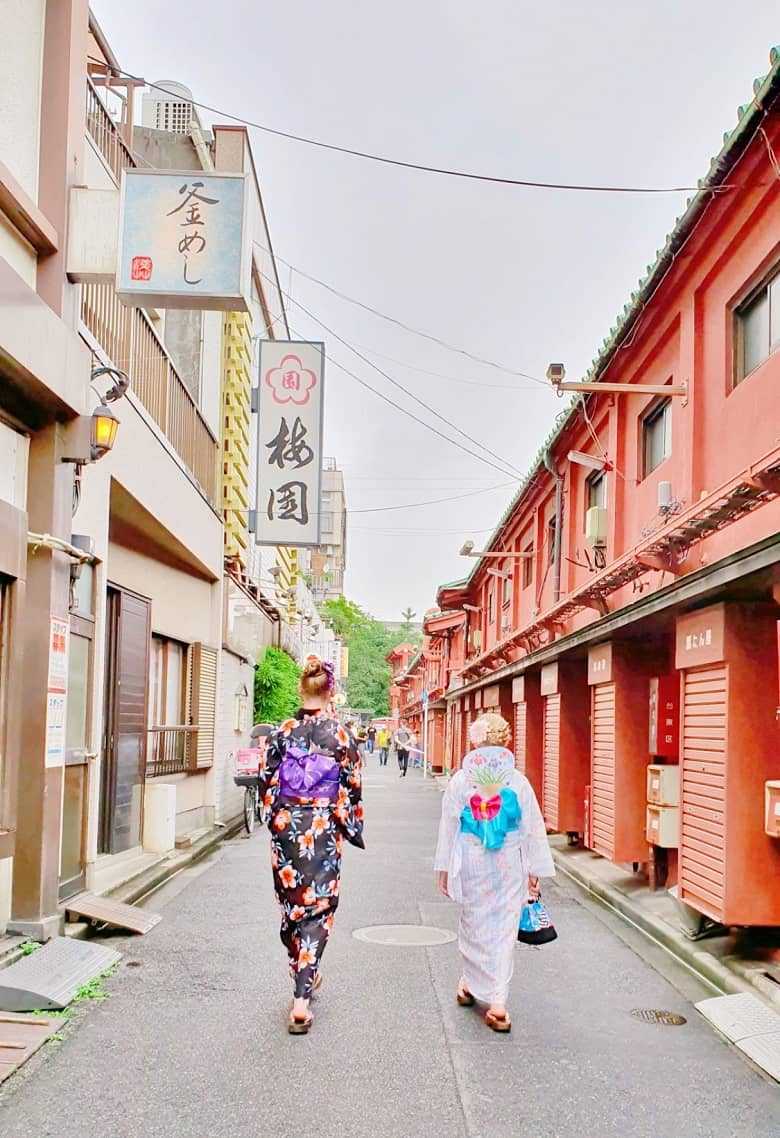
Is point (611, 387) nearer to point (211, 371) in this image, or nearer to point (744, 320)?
point (744, 320)

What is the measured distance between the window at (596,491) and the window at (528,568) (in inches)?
212

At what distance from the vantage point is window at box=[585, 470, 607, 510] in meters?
15.5

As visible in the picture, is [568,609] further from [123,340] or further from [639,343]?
[123,340]

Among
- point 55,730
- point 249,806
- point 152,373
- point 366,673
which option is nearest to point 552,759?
point 249,806

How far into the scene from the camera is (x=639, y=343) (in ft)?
41.4

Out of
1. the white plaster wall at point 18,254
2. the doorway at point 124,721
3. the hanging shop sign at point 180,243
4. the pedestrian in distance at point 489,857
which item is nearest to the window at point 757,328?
the hanging shop sign at point 180,243

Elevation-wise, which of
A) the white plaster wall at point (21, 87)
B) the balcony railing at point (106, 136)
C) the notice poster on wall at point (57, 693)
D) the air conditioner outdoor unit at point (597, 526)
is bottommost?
the notice poster on wall at point (57, 693)

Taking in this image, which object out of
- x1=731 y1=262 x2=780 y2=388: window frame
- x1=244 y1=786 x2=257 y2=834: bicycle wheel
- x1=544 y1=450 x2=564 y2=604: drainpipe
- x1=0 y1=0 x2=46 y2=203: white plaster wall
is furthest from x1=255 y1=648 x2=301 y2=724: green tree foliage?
x1=0 y1=0 x2=46 y2=203: white plaster wall

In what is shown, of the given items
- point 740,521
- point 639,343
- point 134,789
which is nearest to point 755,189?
point 740,521

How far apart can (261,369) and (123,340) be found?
6.20 m

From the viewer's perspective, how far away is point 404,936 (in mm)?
8609

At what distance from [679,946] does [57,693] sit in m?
4.88

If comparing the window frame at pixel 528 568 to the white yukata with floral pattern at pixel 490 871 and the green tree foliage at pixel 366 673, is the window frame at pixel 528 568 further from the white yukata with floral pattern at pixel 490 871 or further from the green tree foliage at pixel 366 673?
the green tree foliage at pixel 366 673

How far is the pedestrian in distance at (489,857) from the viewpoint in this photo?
6176 mm
